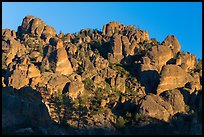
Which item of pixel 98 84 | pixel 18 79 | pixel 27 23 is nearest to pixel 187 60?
pixel 98 84

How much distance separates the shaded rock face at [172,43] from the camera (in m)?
172

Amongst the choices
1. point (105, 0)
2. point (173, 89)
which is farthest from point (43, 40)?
point (105, 0)

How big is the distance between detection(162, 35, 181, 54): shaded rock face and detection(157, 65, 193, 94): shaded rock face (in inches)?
1045

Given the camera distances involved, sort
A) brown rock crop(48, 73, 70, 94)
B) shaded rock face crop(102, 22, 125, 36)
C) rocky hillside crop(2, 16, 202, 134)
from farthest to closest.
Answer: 1. shaded rock face crop(102, 22, 125, 36)
2. brown rock crop(48, 73, 70, 94)
3. rocky hillside crop(2, 16, 202, 134)

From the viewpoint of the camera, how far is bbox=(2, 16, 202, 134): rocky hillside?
106375mm

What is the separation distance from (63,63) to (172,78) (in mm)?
34539

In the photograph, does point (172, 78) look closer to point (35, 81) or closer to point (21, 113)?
point (35, 81)

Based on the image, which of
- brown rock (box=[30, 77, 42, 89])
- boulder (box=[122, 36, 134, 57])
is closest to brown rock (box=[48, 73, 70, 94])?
brown rock (box=[30, 77, 42, 89])

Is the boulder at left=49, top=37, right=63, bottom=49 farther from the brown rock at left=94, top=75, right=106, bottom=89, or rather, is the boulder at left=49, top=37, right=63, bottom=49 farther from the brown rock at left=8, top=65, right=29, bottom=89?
the brown rock at left=8, top=65, right=29, bottom=89

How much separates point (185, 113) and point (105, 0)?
48672mm

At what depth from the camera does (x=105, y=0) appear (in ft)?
273

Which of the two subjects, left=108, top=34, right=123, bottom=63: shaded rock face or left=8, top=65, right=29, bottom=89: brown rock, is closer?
left=8, top=65, right=29, bottom=89: brown rock

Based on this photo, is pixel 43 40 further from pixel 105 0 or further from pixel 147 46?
pixel 105 0

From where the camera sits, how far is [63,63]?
14425 centimetres
